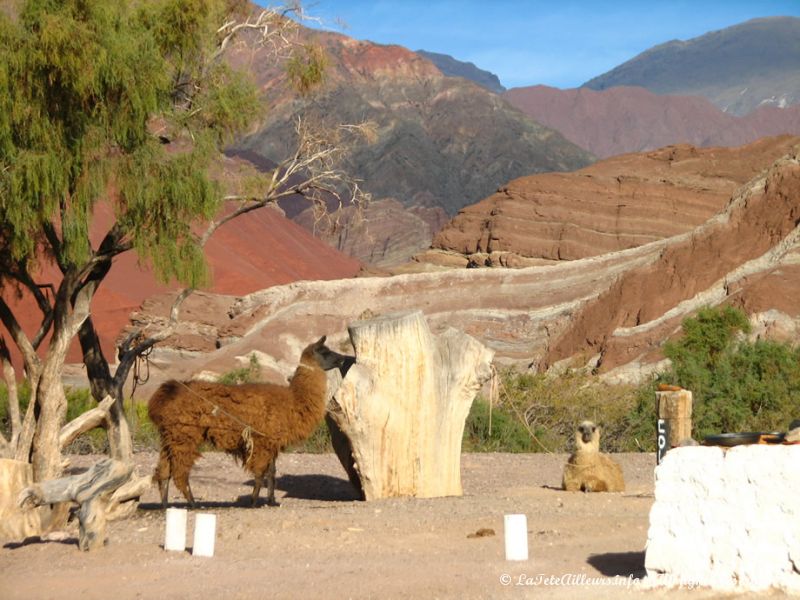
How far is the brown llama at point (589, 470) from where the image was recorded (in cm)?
1322

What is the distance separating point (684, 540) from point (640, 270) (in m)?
35.8

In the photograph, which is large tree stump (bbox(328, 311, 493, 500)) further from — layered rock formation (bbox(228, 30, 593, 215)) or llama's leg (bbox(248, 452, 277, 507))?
layered rock formation (bbox(228, 30, 593, 215))

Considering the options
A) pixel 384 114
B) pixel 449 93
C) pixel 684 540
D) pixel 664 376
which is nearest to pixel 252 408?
pixel 684 540

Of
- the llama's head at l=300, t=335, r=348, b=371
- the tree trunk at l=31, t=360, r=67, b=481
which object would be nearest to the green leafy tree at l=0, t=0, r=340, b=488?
the tree trunk at l=31, t=360, r=67, b=481

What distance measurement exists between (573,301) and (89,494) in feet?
123

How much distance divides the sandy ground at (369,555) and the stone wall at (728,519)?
0.19 meters

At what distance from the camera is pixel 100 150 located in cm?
1205

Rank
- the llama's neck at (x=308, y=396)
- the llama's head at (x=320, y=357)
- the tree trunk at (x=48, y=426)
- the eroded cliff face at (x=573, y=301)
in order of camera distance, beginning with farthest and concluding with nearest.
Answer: the eroded cliff face at (x=573, y=301) < the llama's head at (x=320, y=357) < the llama's neck at (x=308, y=396) < the tree trunk at (x=48, y=426)

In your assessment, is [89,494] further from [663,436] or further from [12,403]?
[663,436]

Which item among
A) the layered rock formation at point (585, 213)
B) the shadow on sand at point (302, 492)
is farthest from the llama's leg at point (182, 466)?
the layered rock formation at point (585, 213)

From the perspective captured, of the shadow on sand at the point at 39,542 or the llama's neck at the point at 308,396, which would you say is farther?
the llama's neck at the point at 308,396

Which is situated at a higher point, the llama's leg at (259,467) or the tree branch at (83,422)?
the tree branch at (83,422)

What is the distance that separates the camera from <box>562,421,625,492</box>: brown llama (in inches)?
520

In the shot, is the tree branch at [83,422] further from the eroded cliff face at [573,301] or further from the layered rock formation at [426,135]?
the layered rock formation at [426,135]
